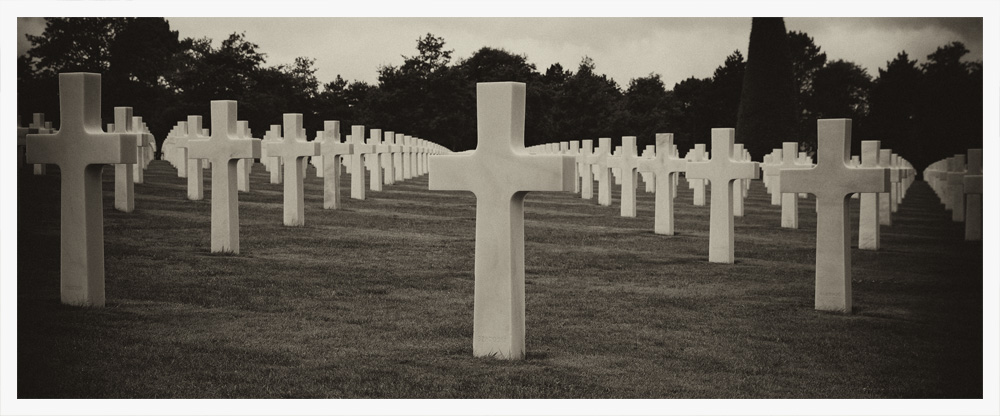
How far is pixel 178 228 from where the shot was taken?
12.8 meters

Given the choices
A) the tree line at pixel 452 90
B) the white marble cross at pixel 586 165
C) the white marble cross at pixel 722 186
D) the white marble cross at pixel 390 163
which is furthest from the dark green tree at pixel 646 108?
the white marble cross at pixel 390 163

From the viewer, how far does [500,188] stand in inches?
244

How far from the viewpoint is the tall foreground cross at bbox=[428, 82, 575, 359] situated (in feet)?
20.0

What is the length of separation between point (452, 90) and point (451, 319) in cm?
461

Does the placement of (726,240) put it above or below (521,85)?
below

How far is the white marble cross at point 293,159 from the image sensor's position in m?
14.1

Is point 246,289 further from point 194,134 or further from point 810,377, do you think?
point 194,134

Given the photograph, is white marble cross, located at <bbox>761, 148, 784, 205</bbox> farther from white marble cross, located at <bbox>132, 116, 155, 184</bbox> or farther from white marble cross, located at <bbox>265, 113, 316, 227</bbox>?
white marble cross, located at <bbox>132, 116, 155, 184</bbox>

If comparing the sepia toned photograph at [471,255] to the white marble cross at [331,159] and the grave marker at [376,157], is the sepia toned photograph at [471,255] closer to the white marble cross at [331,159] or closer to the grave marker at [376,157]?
the white marble cross at [331,159]

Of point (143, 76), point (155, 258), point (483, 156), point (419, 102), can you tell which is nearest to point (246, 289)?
point (155, 258)

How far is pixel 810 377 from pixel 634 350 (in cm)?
114

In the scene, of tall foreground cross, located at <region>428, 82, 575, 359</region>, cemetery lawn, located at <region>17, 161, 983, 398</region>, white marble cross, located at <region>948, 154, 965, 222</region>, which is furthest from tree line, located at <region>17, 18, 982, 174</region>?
tall foreground cross, located at <region>428, 82, 575, 359</region>

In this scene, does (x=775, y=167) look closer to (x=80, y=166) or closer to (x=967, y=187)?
(x=967, y=187)

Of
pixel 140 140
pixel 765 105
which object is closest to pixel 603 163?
pixel 765 105
